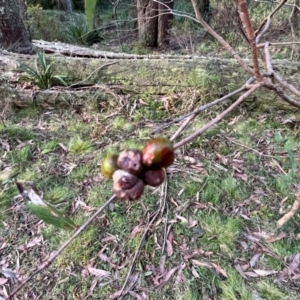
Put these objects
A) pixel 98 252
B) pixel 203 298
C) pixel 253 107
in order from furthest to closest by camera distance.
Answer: pixel 253 107 < pixel 98 252 < pixel 203 298

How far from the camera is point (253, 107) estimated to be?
8.02ft

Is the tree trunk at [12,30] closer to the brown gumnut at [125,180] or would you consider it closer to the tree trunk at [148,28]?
the tree trunk at [148,28]

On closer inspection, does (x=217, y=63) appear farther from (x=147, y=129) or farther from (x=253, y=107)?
(x=147, y=129)

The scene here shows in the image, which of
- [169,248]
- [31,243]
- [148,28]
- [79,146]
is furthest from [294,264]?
[148,28]

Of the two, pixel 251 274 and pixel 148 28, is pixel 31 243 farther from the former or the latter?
pixel 148 28

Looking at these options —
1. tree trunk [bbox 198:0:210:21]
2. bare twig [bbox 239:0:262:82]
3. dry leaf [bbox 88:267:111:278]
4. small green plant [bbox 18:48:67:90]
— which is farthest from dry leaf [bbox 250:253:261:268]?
tree trunk [bbox 198:0:210:21]

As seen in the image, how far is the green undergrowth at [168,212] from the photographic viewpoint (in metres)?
1.45

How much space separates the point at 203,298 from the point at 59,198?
90 cm

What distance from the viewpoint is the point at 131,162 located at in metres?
0.47

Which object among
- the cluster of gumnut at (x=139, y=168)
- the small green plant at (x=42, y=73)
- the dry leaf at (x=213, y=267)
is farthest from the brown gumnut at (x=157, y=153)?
the small green plant at (x=42, y=73)

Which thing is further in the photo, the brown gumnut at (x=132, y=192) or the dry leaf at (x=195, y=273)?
the dry leaf at (x=195, y=273)

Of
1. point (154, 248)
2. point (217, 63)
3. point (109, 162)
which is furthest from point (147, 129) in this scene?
point (109, 162)

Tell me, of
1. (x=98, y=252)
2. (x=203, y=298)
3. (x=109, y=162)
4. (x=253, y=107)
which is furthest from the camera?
(x=253, y=107)

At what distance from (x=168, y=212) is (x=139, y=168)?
1.28 meters
